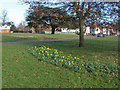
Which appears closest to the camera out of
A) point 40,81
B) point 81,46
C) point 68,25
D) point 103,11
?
point 40,81

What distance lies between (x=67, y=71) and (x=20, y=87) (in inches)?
88.0

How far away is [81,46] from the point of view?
1255cm

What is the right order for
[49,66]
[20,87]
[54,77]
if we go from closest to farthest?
[20,87] < [54,77] < [49,66]

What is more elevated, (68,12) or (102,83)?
(68,12)

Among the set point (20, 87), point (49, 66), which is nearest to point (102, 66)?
point (49, 66)

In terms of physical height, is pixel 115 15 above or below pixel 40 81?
above

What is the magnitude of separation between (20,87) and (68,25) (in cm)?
738

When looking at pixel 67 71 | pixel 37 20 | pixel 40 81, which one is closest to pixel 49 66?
pixel 67 71

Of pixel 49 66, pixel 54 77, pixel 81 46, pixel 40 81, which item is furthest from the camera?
pixel 81 46

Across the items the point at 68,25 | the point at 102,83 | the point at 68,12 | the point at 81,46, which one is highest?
the point at 68,12

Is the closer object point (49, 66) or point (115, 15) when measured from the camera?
point (49, 66)

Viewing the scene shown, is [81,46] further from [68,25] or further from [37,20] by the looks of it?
[37,20]

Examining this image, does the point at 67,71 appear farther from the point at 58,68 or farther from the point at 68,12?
the point at 68,12

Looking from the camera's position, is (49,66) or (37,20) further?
(37,20)
